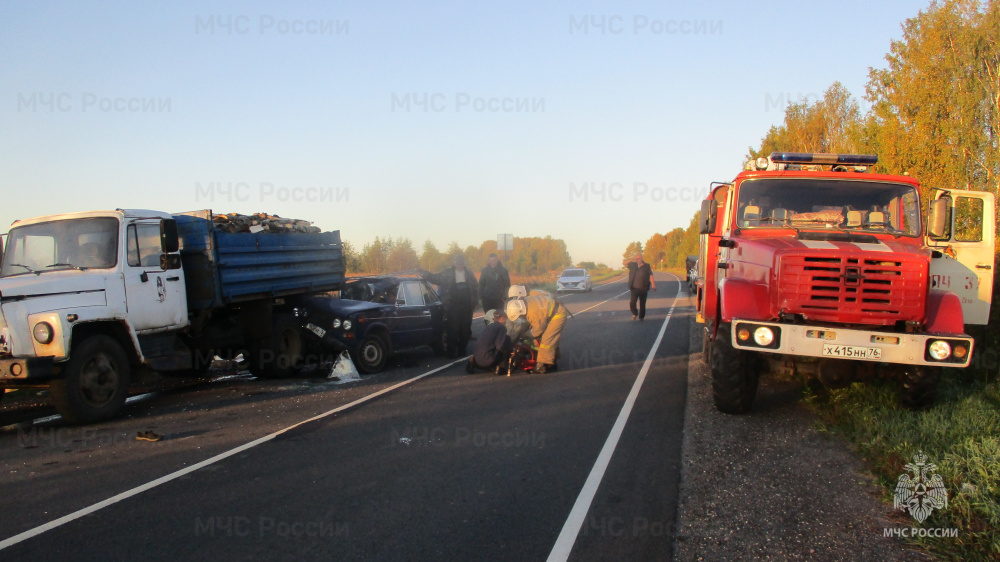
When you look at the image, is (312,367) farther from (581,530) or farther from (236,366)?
(581,530)

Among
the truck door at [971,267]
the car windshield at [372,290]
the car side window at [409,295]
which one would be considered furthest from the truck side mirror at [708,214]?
the car windshield at [372,290]

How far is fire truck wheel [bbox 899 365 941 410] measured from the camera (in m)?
6.50

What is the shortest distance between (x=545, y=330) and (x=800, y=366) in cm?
414

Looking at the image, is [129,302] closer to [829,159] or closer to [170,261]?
[170,261]

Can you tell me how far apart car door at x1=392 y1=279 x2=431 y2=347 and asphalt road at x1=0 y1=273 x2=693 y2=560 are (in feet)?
7.66

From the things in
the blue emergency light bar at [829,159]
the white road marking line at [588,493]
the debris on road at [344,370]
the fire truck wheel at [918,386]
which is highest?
the blue emergency light bar at [829,159]

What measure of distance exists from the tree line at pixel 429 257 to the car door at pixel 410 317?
1.88 m

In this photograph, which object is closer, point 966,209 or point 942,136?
point 966,209

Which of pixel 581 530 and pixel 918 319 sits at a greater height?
pixel 918 319

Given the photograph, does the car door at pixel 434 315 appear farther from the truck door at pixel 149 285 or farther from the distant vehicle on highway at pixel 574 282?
A: the distant vehicle on highway at pixel 574 282

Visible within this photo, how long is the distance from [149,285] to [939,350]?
9230mm

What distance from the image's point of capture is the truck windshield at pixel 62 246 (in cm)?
820

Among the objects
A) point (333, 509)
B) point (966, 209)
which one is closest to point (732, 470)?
point (333, 509)

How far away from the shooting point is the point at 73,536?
411 centimetres
